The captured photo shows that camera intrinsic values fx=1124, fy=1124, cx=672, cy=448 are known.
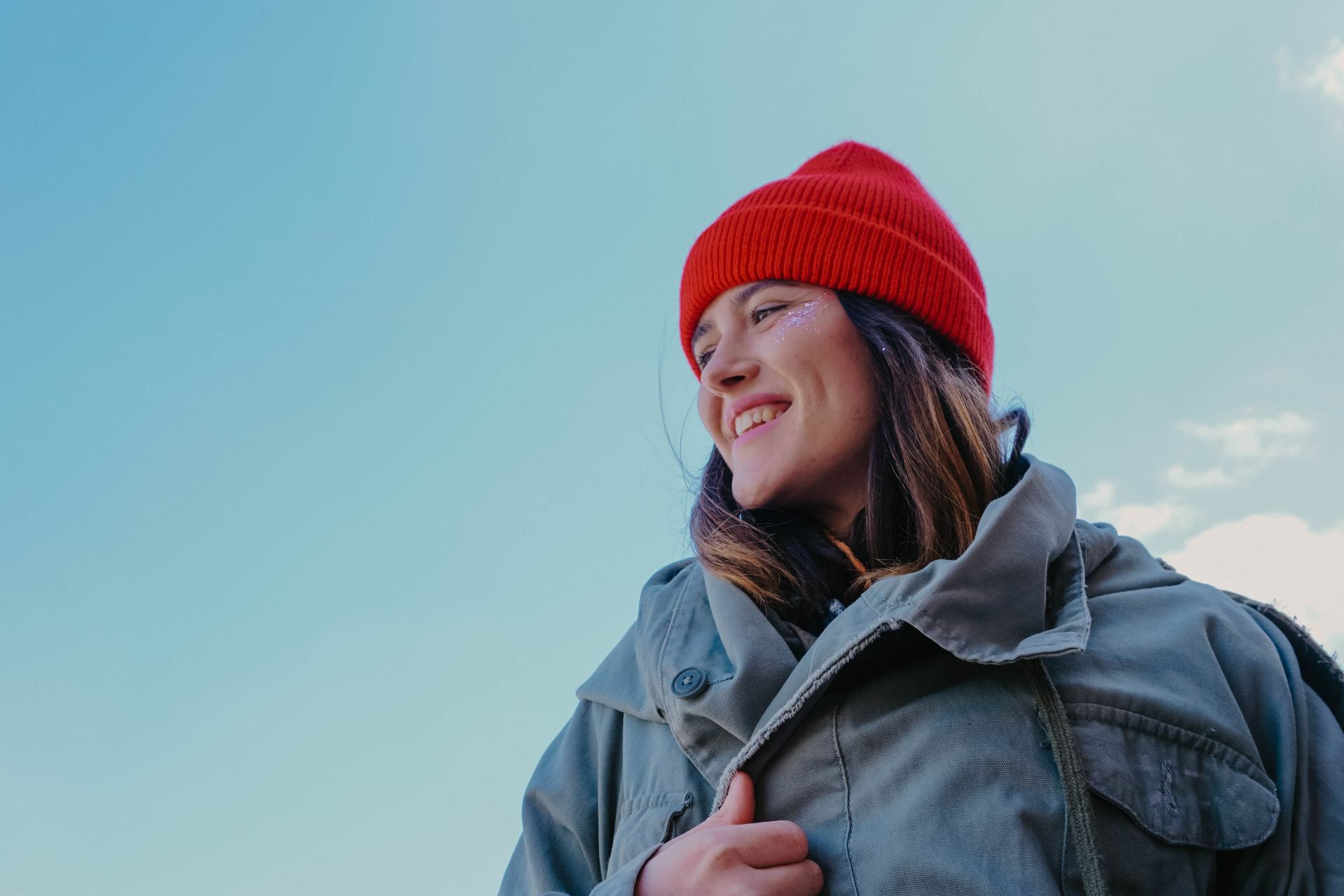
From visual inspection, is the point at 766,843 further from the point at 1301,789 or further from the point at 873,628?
the point at 1301,789

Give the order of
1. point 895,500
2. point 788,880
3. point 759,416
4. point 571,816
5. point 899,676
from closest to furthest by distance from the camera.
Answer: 1. point 788,880
2. point 899,676
3. point 571,816
4. point 895,500
5. point 759,416

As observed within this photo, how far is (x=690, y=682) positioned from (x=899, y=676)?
39 cm

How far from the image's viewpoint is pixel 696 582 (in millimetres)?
2500

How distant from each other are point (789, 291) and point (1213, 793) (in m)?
1.46

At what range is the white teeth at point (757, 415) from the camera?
262cm

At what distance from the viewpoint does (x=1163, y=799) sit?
1825 millimetres

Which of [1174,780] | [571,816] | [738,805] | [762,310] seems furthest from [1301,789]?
[762,310]

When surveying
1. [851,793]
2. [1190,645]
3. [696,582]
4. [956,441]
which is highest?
[956,441]

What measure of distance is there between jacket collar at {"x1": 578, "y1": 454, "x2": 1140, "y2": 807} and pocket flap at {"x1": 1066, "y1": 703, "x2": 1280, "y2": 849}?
0.49ft

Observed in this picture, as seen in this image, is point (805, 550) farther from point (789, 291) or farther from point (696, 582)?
point (789, 291)

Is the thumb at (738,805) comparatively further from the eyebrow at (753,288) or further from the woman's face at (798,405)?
the eyebrow at (753,288)

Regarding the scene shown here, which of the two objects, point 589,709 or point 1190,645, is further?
point 589,709

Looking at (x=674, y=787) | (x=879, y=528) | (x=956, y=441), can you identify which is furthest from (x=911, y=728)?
(x=956, y=441)

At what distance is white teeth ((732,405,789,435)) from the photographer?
262cm
